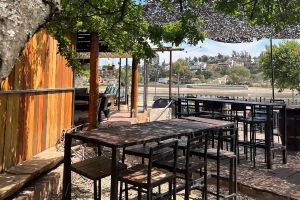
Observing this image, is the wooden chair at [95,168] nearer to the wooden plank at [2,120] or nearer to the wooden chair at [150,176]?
the wooden chair at [150,176]

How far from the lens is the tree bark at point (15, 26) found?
1113 millimetres

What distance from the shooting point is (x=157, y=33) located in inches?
165

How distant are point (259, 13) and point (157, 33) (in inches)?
76.3

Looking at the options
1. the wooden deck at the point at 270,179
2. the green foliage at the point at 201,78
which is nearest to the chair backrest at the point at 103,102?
the wooden deck at the point at 270,179

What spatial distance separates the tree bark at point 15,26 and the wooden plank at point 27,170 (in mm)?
1883

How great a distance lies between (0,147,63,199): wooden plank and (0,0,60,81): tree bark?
1.88 m

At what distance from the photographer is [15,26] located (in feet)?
3.79

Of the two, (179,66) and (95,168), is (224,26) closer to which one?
(95,168)

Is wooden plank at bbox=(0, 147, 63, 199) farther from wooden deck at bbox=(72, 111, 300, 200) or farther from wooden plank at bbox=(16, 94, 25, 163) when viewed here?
wooden deck at bbox=(72, 111, 300, 200)

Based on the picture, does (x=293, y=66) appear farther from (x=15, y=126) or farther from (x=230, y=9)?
(x=15, y=126)

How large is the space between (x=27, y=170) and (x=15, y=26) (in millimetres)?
2580

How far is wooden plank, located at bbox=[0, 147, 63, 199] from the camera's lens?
272 centimetres

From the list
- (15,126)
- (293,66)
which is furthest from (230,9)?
(293,66)

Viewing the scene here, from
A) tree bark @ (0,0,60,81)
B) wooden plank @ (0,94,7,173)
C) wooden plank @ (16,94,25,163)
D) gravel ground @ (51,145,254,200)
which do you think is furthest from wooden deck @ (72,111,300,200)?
tree bark @ (0,0,60,81)
